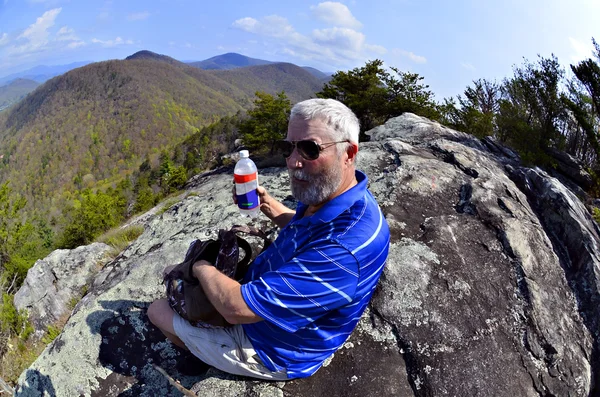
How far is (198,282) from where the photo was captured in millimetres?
2992

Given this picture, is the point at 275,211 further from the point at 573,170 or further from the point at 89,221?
the point at 573,170

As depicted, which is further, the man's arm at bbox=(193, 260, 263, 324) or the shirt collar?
the shirt collar

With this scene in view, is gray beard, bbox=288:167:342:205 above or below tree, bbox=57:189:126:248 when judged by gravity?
above

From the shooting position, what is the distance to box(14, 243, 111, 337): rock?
6371 mm

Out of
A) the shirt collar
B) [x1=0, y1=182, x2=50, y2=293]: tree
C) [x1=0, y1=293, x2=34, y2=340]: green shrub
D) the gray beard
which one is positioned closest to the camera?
the shirt collar

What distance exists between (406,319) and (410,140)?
Result: 19.3 ft

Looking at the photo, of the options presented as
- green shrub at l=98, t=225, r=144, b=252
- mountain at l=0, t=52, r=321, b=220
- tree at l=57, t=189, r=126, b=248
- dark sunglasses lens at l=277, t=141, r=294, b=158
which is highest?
dark sunglasses lens at l=277, t=141, r=294, b=158

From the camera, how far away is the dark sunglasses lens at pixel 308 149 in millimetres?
2639

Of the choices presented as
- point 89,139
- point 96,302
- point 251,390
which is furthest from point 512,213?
point 89,139

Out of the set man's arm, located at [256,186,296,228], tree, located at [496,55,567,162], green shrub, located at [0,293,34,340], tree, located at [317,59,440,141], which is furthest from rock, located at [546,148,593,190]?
green shrub, located at [0,293,34,340]

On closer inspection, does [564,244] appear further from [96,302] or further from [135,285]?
[96,302]

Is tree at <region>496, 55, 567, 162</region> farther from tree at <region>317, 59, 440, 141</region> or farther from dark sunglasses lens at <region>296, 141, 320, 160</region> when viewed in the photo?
dark sunglasses lens at <region>296, 141, 320, 160</region>

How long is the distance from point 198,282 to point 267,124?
21.3 meters

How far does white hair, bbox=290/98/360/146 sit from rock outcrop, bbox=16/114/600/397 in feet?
6.67
